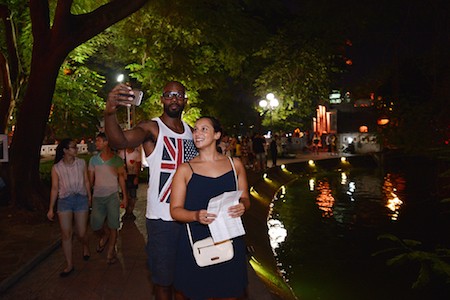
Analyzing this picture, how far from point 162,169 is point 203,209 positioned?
2.36 ft

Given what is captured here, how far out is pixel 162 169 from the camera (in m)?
3.98

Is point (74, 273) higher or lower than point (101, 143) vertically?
lower

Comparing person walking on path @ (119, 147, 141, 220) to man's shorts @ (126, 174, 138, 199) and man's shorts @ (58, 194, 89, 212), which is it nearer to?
man's shorts @ (126, 174, 138, 199)

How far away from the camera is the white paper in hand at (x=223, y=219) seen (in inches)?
129

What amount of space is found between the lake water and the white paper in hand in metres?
3.53

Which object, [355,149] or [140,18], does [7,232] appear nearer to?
[140,18]

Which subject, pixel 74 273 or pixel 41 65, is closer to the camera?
pixel 74 273

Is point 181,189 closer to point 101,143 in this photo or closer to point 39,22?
point 101,143

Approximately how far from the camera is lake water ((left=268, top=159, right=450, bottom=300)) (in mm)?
8070

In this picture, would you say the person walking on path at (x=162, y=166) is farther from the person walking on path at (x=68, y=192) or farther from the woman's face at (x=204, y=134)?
the person walking on path at (x=68, y=192)

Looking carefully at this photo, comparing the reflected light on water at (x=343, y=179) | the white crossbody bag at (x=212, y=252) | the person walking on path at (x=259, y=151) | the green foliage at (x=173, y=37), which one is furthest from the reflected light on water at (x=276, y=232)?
the reflected light on water at (x=343, y=179)

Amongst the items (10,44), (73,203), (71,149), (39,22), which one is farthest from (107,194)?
(10,44)

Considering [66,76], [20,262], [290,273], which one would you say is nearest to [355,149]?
[66,76]

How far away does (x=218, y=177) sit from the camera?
3510 mm
